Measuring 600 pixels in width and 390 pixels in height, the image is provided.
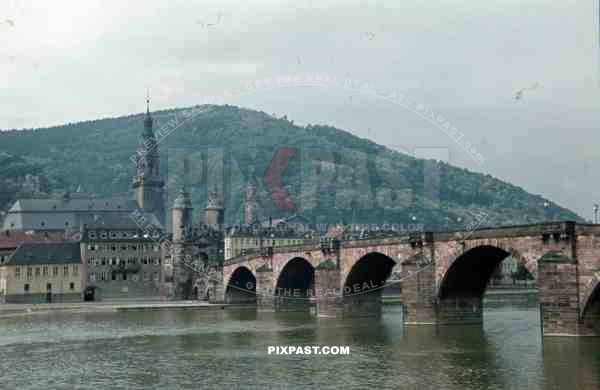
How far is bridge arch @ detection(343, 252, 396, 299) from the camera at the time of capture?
82.8 m

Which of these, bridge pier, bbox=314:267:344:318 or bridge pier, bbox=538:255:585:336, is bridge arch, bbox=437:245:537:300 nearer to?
bridge pier, bbox=538:255:585:336

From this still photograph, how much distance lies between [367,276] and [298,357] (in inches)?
1333

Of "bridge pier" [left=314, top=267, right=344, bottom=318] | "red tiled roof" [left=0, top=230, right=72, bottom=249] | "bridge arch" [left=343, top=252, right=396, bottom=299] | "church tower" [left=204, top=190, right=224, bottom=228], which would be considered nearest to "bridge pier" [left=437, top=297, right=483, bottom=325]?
"bridge arch" [left=343, top=252, right=396, bottom=299]

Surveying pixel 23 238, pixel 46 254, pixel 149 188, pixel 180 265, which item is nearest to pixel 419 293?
pixel 46 254

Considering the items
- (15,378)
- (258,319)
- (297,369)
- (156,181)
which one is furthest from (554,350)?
(156,181)

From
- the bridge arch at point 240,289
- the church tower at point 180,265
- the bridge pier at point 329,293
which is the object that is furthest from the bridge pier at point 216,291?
the bridge pier at point 329,293

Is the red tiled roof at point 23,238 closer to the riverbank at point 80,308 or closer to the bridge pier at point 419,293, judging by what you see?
the riverbank at point 80,308

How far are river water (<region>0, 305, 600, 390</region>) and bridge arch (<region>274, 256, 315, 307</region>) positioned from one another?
22.8m

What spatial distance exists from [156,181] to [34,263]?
223ft

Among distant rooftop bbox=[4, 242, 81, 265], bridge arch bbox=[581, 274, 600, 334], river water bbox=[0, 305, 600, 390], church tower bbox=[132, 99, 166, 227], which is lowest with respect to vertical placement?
river water bbox=[0, 305, 600, 390]

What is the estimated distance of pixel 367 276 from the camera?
85.7 metres

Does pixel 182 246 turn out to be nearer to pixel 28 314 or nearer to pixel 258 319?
pixel 28 314

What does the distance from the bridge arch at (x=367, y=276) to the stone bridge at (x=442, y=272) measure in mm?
94

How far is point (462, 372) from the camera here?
45.5 m
